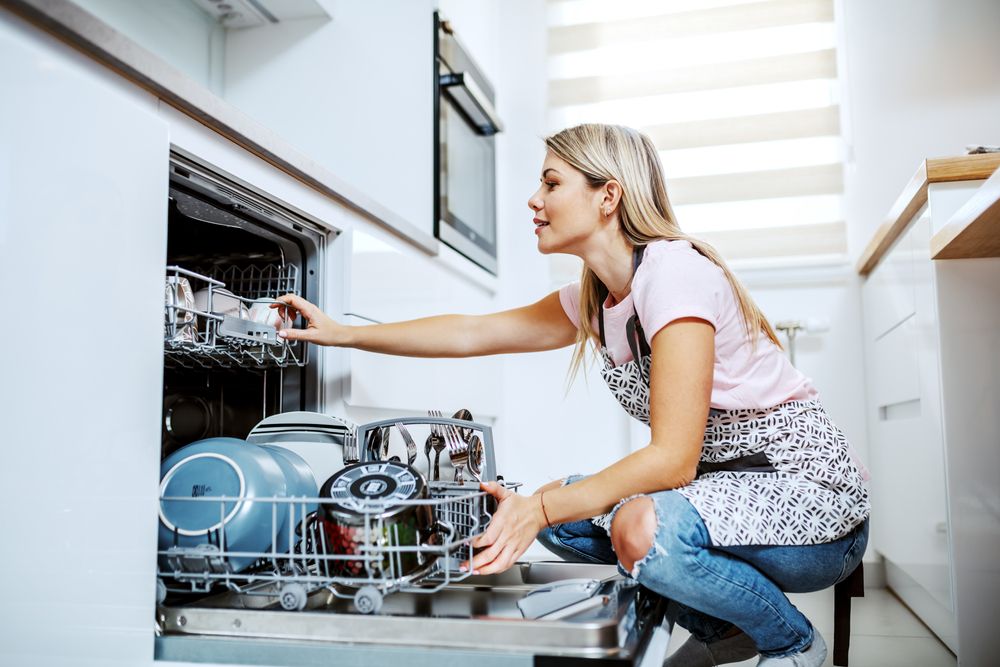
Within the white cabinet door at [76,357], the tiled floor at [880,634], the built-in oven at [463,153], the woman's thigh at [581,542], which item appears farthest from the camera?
the built-in oven at [463,153]

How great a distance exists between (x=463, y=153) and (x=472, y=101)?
5.6 inches

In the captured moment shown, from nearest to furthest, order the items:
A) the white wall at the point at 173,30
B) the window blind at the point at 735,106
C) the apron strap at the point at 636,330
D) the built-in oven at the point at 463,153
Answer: the apron strap at the point at 636,330
the white wall at the point at 173,30
the built-in oven at the point at 463,153
the window blind at the point at 735,106

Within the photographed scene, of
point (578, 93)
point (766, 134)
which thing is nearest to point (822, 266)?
point (766, 134)

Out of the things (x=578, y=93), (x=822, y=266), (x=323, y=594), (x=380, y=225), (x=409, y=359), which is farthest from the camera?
(x=578, y=93)

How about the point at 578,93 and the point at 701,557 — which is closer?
the point at 701,557

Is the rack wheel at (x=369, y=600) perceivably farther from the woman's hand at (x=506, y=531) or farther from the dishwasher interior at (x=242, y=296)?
the dishwasher interior at (x=242, y=296)

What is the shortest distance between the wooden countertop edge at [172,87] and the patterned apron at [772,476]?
1.69 feet

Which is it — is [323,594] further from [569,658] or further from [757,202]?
[757,202]

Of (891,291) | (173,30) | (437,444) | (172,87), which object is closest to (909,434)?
(891,291)

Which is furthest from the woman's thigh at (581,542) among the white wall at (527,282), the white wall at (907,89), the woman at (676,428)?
the white wall at (907,89)

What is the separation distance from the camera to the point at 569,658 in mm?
759

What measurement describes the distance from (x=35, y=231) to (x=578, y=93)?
7.82 feet

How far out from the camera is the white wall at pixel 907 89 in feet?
8.46

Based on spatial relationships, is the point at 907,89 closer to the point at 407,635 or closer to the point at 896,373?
the point at 896,373
